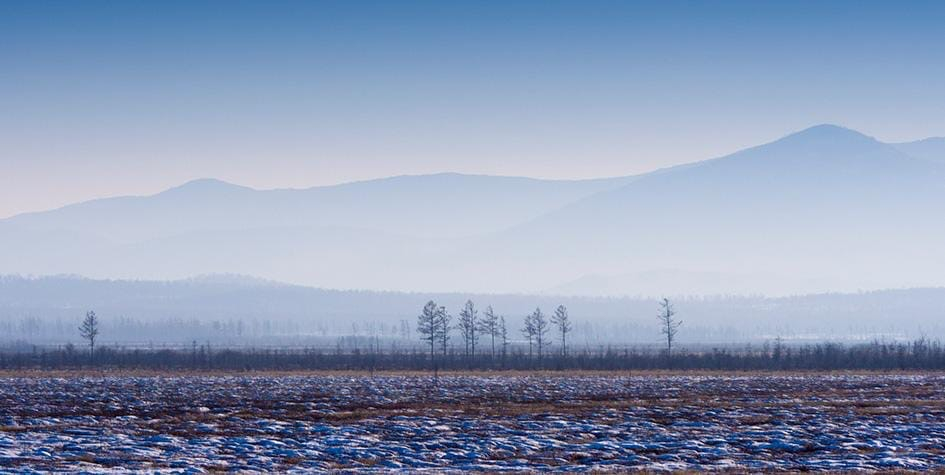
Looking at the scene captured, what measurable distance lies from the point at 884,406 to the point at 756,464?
1879cm

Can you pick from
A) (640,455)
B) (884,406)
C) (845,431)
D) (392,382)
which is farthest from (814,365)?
(640,455)

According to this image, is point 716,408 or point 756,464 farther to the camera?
point 716,408

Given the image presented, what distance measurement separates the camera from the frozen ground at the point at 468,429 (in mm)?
27625

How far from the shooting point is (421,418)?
3822cm

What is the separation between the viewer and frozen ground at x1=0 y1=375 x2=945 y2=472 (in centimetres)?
2762

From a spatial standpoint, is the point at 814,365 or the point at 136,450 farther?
the point at 814,365

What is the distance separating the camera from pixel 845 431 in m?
33.6

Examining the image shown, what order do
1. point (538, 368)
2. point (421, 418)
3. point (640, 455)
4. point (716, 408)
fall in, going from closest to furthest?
point (640, 455)
point (421, 418)
point (716, 408)
point (538, 368)

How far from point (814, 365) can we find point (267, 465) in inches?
3209

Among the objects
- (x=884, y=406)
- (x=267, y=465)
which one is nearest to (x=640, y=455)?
(x=267, y=465)

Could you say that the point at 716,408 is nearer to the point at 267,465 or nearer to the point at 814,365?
the point at 267,465

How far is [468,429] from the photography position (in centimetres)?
3472

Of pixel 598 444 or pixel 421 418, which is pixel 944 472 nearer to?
pixel 598 444

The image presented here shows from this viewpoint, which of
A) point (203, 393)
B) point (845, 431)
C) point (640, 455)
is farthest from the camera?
point (203, 393)
